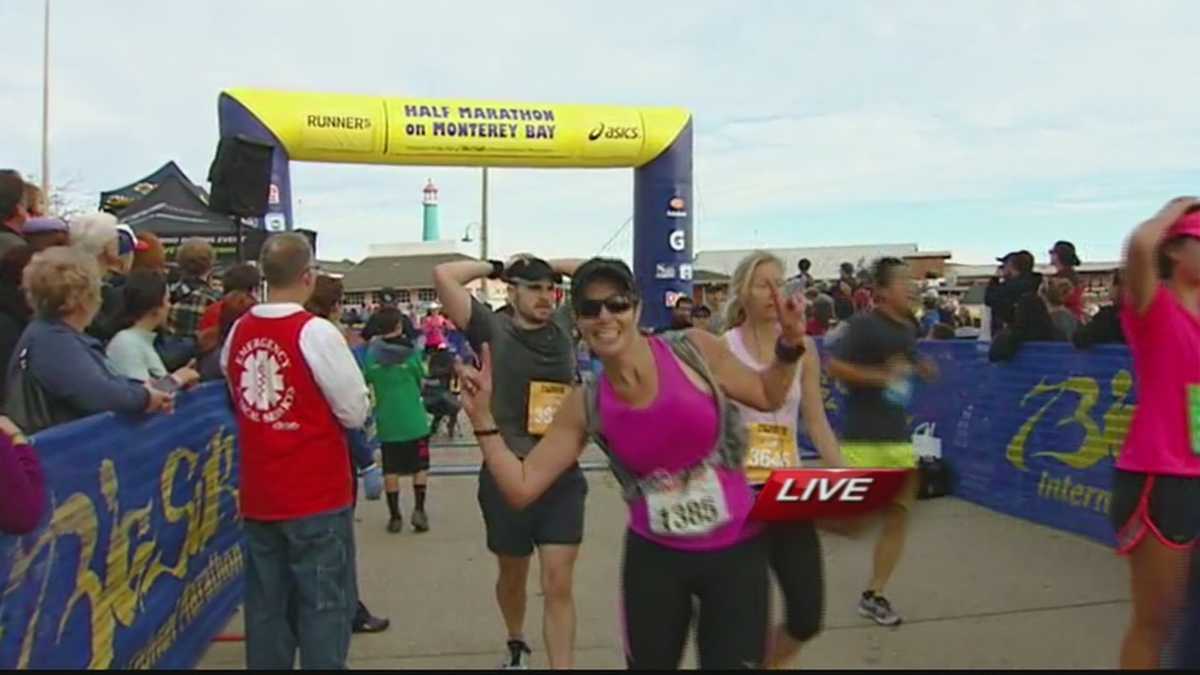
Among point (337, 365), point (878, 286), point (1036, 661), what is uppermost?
point (878, 286)

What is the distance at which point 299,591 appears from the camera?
12.3 ft

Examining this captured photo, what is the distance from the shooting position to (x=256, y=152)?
804 cm

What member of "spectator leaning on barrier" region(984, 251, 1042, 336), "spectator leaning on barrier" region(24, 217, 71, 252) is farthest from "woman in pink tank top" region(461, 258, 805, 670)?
"spectator leaning on barrier" region(984, 251, 1042, 336)

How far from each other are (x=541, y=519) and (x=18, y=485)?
2027 mm

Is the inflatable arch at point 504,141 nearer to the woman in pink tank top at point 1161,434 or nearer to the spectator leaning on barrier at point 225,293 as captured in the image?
the spectator leaning on barrier at point 225,293

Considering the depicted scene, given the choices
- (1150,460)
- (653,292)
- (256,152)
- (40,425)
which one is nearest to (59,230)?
(40,425)

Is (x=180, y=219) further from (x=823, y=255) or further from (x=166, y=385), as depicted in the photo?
(x=823, y=255)

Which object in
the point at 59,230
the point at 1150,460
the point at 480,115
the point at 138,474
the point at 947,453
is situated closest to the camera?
the point at 1150,460

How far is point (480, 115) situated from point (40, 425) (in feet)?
42.2

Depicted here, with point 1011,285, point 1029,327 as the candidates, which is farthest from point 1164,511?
point 1011,285

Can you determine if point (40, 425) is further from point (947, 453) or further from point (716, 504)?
point (947, 453)

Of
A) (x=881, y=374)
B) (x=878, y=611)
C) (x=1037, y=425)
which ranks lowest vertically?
(x=878, y=611)

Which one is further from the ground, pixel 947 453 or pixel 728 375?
pixel 728 375

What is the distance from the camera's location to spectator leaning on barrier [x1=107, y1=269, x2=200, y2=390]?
4.28 metres
